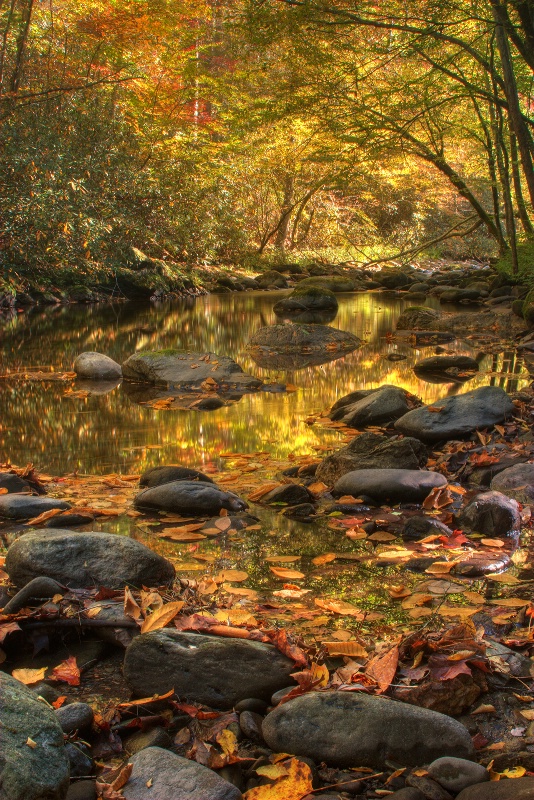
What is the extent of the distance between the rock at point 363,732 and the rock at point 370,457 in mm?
2985

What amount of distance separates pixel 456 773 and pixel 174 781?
2.31 feet

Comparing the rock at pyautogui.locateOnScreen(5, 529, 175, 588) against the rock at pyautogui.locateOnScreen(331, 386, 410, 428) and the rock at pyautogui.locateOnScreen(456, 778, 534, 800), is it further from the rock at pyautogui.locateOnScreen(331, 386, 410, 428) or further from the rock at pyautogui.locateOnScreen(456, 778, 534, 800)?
the rock at pyautogui.locateOnScreen(331, 386, 410, 428)

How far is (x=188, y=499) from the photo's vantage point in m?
4.47

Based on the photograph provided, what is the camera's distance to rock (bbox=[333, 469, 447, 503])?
4609 millimetres

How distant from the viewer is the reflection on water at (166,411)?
6.23 m

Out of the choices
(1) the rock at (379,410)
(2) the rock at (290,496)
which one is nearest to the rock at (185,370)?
(1) the rock at (379,410)

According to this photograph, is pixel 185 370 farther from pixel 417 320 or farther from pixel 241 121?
pixel 241 121

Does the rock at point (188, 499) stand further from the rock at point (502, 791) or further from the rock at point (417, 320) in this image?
the rock at point (417, 320)

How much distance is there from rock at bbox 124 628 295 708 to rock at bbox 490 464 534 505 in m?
2.48

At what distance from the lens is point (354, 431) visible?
264 inches

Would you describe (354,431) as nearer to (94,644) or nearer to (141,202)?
(94,644)

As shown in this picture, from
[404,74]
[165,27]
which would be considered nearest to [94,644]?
[404,74]

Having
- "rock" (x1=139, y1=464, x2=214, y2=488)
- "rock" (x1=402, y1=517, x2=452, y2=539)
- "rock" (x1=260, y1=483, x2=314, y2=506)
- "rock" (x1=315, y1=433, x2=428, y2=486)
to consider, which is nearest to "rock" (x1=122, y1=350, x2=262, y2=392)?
"rock" (x1=315, y1=433, x2=428, y2=486)

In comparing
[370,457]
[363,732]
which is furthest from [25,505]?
[363,732]
